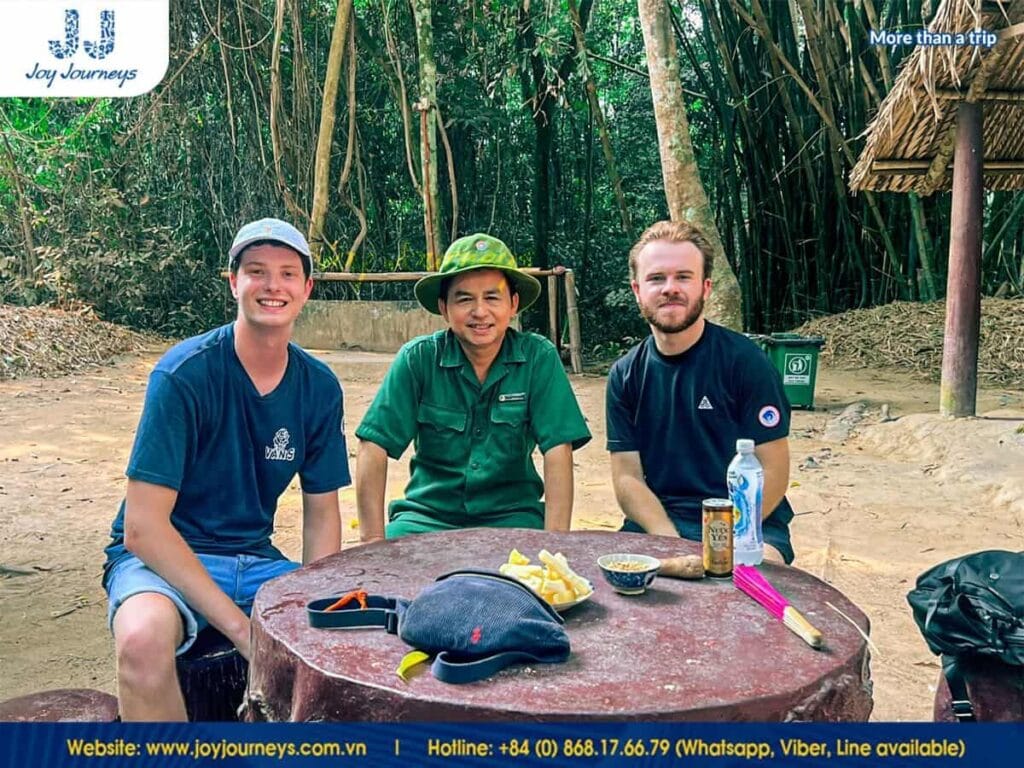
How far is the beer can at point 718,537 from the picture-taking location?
5.26ft

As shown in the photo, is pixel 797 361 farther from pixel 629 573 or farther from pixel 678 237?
pixel 629 573

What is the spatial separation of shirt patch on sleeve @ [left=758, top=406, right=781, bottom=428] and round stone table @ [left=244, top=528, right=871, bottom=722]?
635 mm

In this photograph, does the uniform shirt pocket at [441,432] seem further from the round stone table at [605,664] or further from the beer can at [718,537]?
the beer can at [718,537]

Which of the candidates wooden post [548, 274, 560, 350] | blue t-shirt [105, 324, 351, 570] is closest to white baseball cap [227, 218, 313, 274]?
blue t-shirt [105, 324, 351, 570]

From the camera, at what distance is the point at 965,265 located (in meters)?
5.08

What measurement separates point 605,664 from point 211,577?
34.3 inches

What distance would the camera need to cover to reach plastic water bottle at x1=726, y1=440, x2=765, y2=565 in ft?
5.60

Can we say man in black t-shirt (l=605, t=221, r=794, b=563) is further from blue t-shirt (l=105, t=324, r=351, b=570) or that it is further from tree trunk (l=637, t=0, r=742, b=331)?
tree trunk (l=637, t=0, r=742, b=331)

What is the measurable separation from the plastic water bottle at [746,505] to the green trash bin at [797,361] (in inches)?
171

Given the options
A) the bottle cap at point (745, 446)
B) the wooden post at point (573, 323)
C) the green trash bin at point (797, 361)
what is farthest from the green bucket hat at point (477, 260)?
the wooden post at point (573, 323)

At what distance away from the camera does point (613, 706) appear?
3.80ft

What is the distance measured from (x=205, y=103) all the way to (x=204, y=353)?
7.48 metres

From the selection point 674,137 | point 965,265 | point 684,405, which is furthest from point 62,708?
point 965,265

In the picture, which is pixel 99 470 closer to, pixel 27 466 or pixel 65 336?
pixel 27 466
